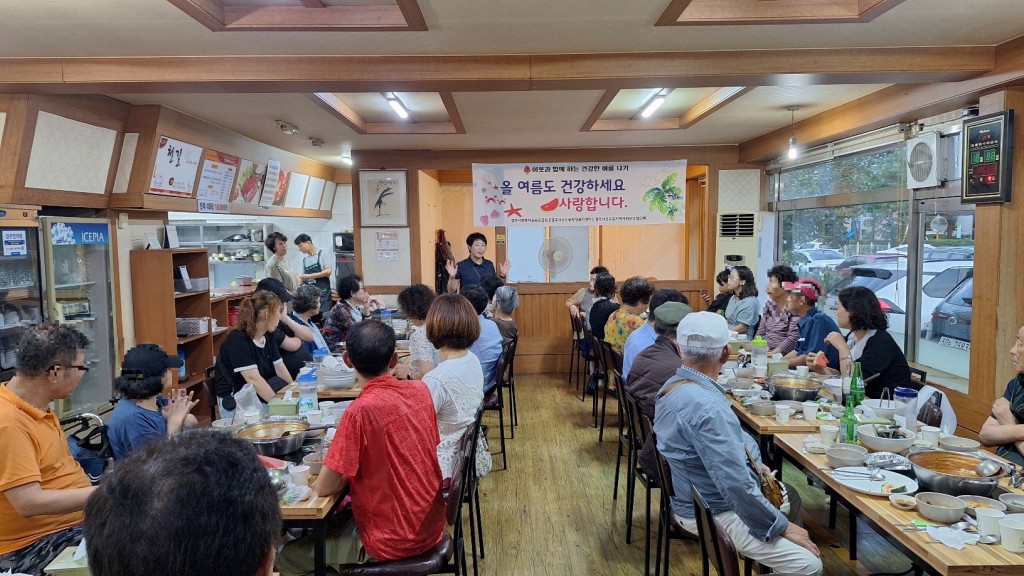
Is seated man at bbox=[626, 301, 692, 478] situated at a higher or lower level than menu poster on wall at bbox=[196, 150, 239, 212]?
lower

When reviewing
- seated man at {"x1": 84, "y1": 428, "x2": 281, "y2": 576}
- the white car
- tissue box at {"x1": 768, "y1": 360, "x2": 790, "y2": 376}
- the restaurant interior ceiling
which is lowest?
tissue box at {"x1": 768, "y1": 360, "x2": 790, "y2": 376}

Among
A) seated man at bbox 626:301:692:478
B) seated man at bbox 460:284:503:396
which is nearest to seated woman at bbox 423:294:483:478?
seated man at bbox 626:301:692:478

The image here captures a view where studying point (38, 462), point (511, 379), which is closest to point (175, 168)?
point (511, 379)

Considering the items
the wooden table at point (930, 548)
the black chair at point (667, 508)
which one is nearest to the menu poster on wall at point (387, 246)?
the black chair at point (667, 508)

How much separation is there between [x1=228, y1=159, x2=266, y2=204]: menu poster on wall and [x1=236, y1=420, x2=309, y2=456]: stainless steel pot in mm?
4074

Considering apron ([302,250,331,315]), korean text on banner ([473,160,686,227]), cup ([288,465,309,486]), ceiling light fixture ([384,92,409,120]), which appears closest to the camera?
cup ([288,465,309,486])

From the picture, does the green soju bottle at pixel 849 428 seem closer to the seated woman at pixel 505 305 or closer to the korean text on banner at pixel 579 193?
the seated woman at pixel 505 305

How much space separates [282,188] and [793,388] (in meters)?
6.27

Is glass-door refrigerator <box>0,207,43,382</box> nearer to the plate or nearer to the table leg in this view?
the table leg

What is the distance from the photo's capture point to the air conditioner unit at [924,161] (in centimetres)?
438

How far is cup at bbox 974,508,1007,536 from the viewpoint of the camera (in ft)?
5.82

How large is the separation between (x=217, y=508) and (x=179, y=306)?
570 cm

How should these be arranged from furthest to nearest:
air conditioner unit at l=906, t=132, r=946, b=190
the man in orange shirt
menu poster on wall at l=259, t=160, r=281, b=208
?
menu poster on wall at l=259, t=160, r=281, b=208, air conditioner unit at l=906, t=132, r=946, b=190, the man in orange shirt

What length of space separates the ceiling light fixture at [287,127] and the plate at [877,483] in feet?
16.2
